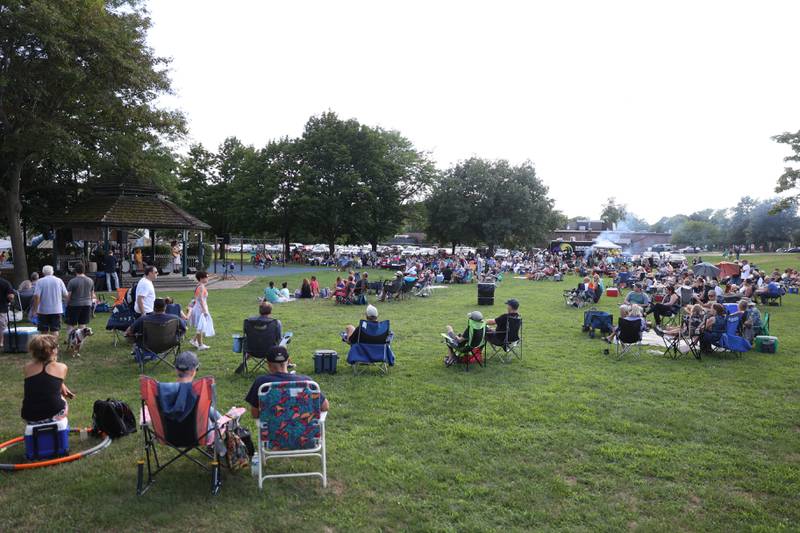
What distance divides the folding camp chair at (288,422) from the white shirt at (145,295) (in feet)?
18.7

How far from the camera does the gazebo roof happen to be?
22.7m

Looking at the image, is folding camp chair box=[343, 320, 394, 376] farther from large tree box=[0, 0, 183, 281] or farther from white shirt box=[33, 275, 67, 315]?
large tree box=[0, 0, 183, 281]

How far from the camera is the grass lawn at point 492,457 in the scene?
4.23m

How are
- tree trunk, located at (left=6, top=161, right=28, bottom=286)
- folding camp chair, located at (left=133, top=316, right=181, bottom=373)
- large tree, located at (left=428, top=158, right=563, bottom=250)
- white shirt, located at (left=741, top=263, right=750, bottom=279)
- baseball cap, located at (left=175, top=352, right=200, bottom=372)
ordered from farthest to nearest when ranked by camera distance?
1. large tree, located at (left=428, top=158, right=563, bottom=250)
2. white shirt, located at (left=741, top=263, right=750, bottom=279)
3. tree trunk, located at (left=6, top=161, right=28, bottom=286)
4. folding camp chair, located at (left=133, top=316, right=181, bottom=373)
5. baseball cap, located at (left=175, top=352, right=200, bottom=372)

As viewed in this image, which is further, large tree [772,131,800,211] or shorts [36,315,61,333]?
large tree [772,131,800,211]

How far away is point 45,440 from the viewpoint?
514cm

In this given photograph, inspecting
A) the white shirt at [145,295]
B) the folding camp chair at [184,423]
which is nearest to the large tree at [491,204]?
the white shirt at [145,295]

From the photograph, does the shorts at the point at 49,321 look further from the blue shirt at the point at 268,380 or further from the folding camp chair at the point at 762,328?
the folding camp chair at the point at 762,328

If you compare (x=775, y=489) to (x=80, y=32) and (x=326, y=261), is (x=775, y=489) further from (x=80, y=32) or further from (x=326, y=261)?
(x=326, y=261)

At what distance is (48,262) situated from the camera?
2591 centimetres

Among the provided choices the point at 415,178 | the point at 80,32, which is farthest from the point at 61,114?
the point at 415,178

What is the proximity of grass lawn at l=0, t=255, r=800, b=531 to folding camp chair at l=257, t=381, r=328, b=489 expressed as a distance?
1.11 feet

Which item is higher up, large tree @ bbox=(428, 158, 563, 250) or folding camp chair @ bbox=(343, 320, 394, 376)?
large tree @ bbox=(428, 158, 563, 250)

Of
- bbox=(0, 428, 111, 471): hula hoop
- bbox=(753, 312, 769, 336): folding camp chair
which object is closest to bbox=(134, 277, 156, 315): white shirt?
bbox=(0, 428, 111, 471): hula hoop
